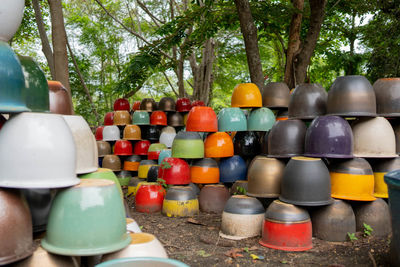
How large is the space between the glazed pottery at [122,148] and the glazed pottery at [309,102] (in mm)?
4103

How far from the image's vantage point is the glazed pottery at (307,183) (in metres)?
3.69

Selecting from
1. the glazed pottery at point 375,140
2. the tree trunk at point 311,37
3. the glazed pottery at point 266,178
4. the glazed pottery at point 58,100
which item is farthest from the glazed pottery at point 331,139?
the tree trunk at point 311,37

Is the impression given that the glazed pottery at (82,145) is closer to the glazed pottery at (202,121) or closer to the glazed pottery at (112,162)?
the glazed pottery at (202,121)

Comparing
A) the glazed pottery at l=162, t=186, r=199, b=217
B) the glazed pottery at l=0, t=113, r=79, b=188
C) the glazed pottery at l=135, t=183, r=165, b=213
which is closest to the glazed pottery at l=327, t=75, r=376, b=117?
the glazed pottery at l=162, t=186, r=199, b=217

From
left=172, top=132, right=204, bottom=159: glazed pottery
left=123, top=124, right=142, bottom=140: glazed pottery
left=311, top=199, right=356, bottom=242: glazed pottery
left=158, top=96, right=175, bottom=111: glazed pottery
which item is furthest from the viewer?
left=158, top=96, right=175, bottom=111: glazed pottery

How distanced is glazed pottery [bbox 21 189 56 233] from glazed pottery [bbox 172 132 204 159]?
125 inches

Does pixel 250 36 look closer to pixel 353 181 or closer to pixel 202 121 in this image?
pixel 202 121

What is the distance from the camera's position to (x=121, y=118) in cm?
800

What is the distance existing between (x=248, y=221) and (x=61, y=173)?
8.14ft

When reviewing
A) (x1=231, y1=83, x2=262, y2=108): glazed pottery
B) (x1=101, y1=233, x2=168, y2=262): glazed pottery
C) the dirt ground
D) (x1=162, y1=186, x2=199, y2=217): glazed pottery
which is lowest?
the dirt ground

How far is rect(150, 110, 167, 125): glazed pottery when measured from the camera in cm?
762

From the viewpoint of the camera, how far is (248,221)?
13.1ft

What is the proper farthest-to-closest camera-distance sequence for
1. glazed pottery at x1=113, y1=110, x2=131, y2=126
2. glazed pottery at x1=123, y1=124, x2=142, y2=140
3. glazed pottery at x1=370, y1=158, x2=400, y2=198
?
glazed pottery at x1=113, y1=110, x2=131, y2=126
glazed pottery at x1=123, y1=124, x2=142, y2=140
glazed pottery at x1=370, y1=158, x2=400, y2=198

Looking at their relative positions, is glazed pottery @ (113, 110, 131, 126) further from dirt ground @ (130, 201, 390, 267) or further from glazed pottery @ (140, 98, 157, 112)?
dirt ground @ (130, 201, 390, 267)
